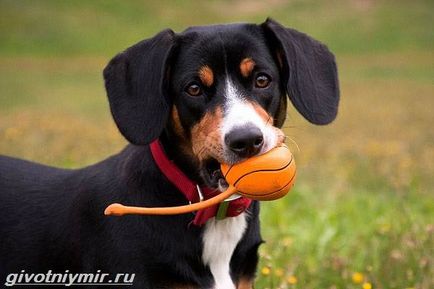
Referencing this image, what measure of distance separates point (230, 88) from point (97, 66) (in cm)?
2554

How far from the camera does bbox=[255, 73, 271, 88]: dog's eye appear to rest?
12.1 feet

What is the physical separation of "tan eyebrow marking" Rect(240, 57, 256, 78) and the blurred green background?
677 millimetres

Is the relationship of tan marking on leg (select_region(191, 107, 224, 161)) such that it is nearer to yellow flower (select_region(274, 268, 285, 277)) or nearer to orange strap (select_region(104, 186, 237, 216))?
orange strap (select_region(104, 186, 237, 216))

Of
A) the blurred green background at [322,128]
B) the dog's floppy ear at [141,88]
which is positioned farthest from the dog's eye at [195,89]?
the blurred green background at [322,128]

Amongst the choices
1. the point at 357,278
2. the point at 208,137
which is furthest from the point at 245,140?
the point at 357,278

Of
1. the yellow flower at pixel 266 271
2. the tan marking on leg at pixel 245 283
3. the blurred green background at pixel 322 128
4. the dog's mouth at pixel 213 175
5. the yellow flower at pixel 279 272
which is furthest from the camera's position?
the blurred green background at pixel 322 128

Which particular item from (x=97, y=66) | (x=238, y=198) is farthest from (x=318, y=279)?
(x=97, y=66)

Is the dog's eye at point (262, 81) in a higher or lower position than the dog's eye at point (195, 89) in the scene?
lower

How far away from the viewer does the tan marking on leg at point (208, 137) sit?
3.42 m

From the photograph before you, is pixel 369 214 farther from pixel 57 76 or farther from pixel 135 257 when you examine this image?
pixel 57 76

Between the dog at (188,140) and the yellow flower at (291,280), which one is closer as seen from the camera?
the dog at (188,140)

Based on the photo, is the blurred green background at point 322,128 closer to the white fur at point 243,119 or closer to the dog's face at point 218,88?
the dog's face at point 218,88

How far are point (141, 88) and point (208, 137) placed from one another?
437 mm

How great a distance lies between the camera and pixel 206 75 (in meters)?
3.62
